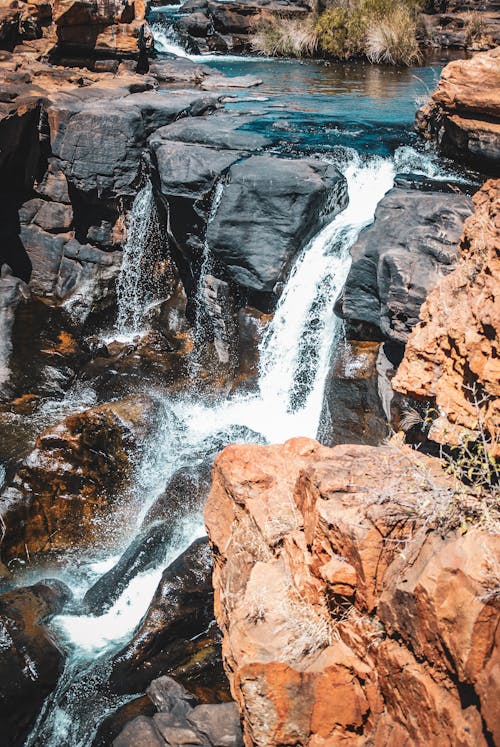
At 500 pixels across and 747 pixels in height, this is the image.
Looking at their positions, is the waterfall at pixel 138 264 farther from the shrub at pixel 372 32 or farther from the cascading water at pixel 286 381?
the shrub at pixel 372 32

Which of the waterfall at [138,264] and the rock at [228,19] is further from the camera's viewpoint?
the rock at [228,19]

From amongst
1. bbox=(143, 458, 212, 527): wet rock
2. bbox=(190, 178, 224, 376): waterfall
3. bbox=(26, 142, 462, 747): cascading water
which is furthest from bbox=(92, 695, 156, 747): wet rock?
bbox=(190, 178, 224, 376): waterfall

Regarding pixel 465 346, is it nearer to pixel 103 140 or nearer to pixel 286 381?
pixel 286 381

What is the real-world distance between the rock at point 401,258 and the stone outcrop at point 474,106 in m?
0.99

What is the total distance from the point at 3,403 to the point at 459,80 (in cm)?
713

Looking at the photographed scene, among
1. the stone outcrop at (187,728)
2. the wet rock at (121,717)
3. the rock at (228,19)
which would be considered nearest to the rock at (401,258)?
the stone outcrop at (187,728)

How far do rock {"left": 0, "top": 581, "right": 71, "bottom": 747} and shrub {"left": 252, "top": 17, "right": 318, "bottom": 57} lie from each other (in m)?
16.7

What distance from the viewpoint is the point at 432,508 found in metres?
3.73

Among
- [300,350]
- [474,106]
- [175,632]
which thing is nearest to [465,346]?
[175,632]

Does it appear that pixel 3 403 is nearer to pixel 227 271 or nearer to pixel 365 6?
pixel 227 271

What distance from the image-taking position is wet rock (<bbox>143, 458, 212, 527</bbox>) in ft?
25.3

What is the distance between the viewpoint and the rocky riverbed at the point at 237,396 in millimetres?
3877

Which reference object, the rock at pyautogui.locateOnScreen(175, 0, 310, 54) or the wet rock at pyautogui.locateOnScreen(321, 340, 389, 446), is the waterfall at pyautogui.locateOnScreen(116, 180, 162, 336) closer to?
the wet rock at pyautogui.locateOnScreen(321, 340, 389, 446)

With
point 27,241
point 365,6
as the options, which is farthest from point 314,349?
point 365,6
